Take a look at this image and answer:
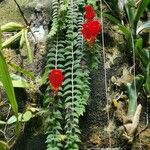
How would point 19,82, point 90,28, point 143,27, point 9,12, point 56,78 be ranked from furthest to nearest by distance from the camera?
point 9,12, point 143,27, point 19,82, point 90,28, point 56,78

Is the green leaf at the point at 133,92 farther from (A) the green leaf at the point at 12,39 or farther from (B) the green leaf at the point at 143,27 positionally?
(A) the green leaf at the point at 12,39

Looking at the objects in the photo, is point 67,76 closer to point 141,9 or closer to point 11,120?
point 11,120

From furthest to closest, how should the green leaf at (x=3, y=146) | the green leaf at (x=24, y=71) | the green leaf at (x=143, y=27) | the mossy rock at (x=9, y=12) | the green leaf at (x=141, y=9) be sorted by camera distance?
1. the mossy rock at (x=9, y=12)
2. the green leaf at (x=143, y=27)
3. the green leaf at (x=141, y=9)
4. the green leaf at (x=24, y=71)
5. the green leaf at (x=3, y=146)

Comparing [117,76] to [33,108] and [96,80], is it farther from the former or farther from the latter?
[33,108]

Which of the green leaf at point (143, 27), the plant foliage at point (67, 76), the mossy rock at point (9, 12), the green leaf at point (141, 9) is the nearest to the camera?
the plant foliage at point (67, 76)

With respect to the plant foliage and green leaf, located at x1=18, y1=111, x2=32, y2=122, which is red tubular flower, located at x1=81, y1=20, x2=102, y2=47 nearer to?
the plant foliage

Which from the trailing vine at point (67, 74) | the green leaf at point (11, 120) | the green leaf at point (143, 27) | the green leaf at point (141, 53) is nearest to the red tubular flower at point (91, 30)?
the trailing vine at point (67, 74)

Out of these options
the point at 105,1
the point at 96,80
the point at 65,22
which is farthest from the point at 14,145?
the point at 105,1

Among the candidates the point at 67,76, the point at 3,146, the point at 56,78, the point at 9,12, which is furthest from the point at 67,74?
the point at 9,12
